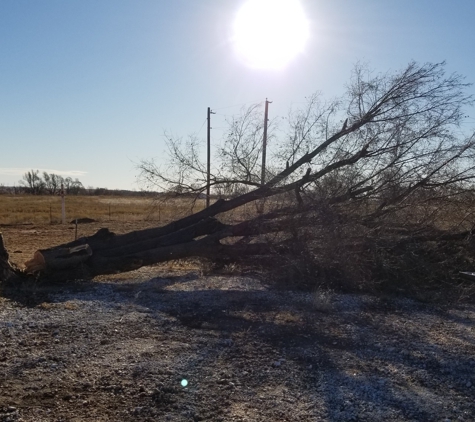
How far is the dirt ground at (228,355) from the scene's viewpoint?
424 cm

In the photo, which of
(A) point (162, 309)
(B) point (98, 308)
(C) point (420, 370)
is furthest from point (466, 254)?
(B) point (98, 308)

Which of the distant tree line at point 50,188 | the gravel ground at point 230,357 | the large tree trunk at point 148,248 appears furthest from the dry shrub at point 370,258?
the distant tree line at point 50,188

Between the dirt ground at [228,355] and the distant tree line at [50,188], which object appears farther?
the distant tree line at [50,188]

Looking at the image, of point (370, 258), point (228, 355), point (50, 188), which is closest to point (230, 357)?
point (228, 355)

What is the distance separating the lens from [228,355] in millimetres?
5457

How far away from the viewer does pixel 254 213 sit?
1109cm

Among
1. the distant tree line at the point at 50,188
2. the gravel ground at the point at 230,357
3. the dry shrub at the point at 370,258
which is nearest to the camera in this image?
the gravel ground at the point at 230,357

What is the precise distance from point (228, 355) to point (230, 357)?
59 mm

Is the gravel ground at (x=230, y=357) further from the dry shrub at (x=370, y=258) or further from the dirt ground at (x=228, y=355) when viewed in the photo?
the dry shrub at (x=370, y=258)

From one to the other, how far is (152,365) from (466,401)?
285cm

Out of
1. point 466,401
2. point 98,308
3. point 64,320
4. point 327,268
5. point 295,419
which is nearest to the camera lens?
point 295,419

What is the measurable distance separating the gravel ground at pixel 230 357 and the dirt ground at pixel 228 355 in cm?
2

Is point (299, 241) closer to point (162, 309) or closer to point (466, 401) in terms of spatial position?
point (162, 309)

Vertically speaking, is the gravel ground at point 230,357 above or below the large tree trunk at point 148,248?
below
